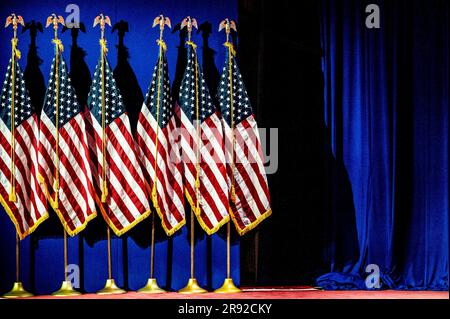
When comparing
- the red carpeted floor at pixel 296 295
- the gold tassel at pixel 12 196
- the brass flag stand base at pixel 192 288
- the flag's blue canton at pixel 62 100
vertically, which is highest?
the flag's blue canton at pixel 62 100

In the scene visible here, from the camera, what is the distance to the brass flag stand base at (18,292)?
6.84 meters

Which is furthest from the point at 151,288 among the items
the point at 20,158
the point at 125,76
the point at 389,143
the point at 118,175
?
the point at 389,143

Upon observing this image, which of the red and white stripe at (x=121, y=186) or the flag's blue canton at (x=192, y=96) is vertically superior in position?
the flag's blue canton at (x=192, y=96)

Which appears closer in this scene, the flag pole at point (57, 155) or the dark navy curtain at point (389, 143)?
the flag pole at point (57, 155)

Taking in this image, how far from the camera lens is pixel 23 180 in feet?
22.7

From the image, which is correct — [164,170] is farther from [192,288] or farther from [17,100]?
[17,100]

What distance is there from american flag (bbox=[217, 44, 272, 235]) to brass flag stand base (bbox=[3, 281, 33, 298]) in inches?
84.9

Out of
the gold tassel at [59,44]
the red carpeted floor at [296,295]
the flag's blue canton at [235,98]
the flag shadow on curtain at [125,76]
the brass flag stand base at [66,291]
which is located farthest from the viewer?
the flag shadow on curtain at [125,76]

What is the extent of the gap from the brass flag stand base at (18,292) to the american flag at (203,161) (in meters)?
1.82

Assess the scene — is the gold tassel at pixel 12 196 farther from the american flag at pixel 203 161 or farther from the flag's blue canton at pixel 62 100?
the american flag at pixel 203 161

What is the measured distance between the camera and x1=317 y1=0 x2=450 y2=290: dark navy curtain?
7492 millimetres

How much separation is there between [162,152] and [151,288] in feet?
4.43

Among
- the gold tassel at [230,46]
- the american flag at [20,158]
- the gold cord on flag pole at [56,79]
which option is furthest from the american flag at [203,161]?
the american flag at [20,158]

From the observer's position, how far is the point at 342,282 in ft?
24.3
